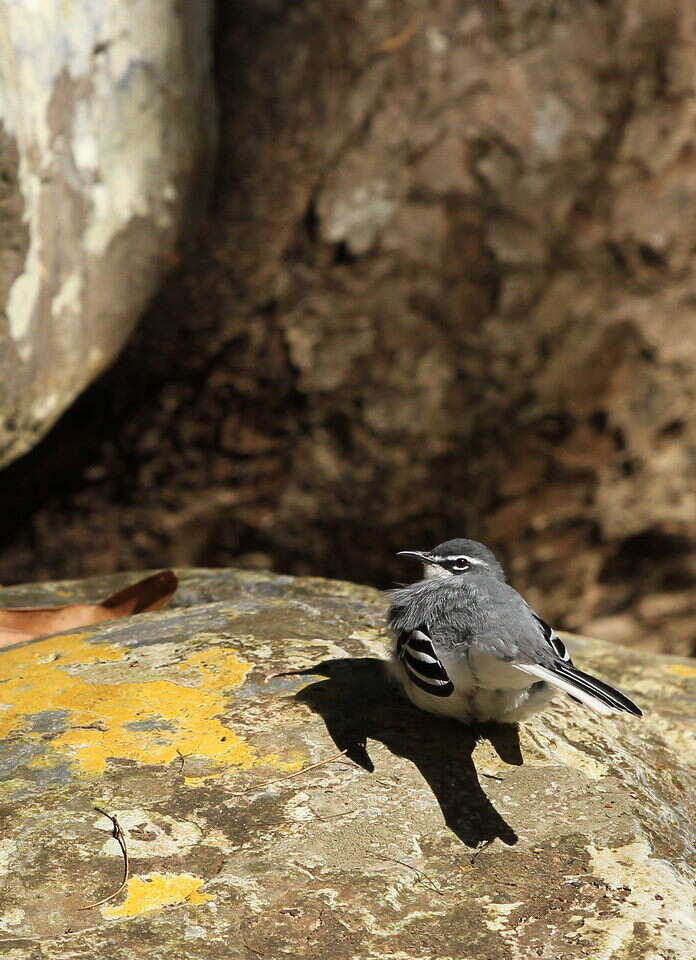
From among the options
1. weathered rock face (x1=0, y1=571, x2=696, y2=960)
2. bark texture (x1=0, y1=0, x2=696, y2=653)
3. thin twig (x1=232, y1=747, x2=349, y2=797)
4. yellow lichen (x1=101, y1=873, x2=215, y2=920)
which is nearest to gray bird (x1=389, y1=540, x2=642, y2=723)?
weathered rock face (x1=0, y1=571, x2=696, y2=960)

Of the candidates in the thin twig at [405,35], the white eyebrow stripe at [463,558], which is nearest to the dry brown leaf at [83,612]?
the white eyebrow stripe at [463,558]

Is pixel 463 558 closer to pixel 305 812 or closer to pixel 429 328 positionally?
pixel 305 812

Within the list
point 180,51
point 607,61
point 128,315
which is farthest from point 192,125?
point 607,61

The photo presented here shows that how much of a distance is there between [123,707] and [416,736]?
2.67 feet

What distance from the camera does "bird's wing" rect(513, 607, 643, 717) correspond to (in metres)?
2.71

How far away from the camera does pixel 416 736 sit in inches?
122

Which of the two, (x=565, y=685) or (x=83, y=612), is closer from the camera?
(x=565, y=685)

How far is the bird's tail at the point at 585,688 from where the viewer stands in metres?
2.71

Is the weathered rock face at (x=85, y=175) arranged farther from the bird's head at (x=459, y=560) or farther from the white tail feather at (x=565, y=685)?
the white tail feather at (x=565, y=685)

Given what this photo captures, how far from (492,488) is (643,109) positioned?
84.6 inches

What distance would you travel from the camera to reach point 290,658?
340 centimetres

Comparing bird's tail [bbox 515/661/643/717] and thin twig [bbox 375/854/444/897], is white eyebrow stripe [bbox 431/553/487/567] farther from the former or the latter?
thin twig [bbox 375/854/444/897]

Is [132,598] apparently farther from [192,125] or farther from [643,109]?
[643,109]

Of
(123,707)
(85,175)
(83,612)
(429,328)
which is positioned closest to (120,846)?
(123,707)
